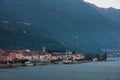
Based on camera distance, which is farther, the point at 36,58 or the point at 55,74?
the point at 36,58

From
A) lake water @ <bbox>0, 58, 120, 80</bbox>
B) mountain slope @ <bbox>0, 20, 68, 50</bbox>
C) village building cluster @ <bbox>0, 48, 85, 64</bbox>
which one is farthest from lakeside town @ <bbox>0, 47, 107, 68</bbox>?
lake water @ <bbox>0, 58, 120, 80</bbox>

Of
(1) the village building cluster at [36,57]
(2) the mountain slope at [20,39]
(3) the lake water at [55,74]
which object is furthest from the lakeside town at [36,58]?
(3) the lake water at [55,74]

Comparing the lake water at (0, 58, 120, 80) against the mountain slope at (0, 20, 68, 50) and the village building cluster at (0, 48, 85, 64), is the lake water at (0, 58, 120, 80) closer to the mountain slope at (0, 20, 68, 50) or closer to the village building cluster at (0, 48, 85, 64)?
the village building cluster at (0, 48, 85, 64)

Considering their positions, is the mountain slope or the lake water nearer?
the lake water

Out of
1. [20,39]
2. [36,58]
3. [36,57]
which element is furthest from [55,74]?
[20,39]

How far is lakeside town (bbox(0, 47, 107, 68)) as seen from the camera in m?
A: 111

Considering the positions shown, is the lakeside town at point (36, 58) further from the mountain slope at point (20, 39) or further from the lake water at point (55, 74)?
the lake water at point (55, 74)

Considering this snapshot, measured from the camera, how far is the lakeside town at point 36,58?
363 feet

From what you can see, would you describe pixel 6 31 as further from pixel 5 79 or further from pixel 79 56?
pixel 5 79

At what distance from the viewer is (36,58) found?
129875 mm

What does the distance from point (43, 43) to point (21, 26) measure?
22639 mm

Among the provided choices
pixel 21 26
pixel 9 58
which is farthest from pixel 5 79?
pixel 21 26

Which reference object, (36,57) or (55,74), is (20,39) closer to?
(36,57)

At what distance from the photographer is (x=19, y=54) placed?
12181 centimetres
